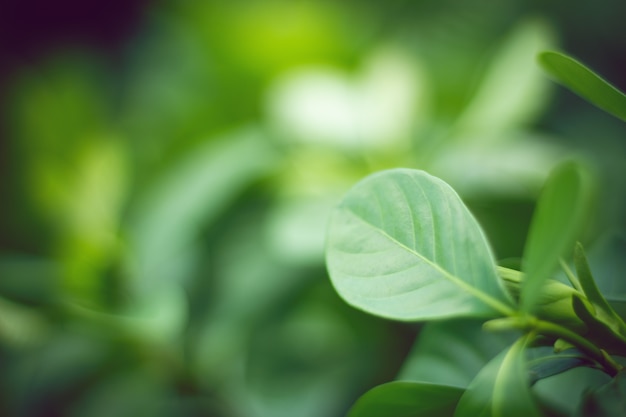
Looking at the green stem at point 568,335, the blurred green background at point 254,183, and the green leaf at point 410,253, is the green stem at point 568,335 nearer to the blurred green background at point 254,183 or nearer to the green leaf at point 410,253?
the green leaf at point 410,253

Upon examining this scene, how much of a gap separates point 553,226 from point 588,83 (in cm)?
8

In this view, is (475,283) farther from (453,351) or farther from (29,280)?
(29,280)

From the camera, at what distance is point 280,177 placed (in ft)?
2.67

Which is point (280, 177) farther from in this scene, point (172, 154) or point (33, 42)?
point (33, 42)

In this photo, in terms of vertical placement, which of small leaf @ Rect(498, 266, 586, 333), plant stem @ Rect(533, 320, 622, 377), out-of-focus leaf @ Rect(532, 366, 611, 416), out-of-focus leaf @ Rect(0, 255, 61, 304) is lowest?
out-of-focus leaf @ Rect(0, 255, 61, 304)

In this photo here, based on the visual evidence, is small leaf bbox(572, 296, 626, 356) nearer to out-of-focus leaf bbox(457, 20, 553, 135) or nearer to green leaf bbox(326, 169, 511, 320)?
green leaf bbox(326, 169, 511, 320)

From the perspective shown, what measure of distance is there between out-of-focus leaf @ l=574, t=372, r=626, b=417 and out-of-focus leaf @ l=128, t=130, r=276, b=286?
0.58 meters

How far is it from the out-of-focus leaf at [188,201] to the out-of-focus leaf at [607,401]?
58 cm

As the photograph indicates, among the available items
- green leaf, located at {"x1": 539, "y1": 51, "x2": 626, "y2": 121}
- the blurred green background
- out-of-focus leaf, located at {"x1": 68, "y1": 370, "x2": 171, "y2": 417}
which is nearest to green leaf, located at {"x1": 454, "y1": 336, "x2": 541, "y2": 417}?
green leaf, located at {"x1": 539, "y1": 51, "x2": 626, "y2": 121}

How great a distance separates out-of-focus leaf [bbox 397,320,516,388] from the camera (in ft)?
1.27

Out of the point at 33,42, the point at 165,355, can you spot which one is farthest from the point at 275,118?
the point at 33,42

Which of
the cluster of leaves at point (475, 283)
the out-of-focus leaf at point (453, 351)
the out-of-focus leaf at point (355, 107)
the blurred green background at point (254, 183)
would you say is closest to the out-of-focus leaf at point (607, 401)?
the cluster of leaves at point (475, 283)

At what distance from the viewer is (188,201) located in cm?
79

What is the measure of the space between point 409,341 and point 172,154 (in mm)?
459
